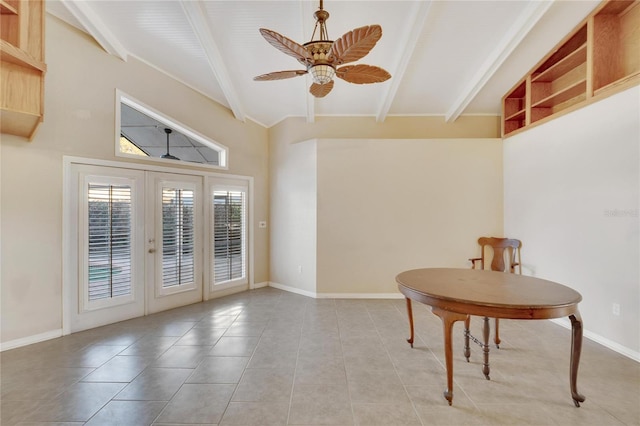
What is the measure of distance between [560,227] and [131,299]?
5.69 m

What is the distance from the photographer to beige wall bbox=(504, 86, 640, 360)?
8.70ft

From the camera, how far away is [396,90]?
13.6 feet

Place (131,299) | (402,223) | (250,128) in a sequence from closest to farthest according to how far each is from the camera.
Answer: (131,299), (402,223), (250,128)

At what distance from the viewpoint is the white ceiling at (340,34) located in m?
2.90

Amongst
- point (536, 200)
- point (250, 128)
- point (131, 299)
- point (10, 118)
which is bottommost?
point (131, 299)

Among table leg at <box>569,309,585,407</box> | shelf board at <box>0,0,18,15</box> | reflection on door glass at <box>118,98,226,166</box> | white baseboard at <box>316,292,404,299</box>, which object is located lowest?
white baseboard at <box>316,292,404,299</box>

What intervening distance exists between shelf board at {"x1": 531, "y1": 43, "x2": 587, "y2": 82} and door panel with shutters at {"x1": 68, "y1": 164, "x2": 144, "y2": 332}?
575cm

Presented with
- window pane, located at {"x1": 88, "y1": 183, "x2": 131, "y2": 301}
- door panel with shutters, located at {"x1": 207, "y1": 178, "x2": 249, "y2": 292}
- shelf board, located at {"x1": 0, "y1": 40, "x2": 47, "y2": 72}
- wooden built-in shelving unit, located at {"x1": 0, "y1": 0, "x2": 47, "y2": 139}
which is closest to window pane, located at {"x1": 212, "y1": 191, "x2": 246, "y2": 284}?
door panel with shutters, located at {"x1": 207, "y1": 178, "x2": 249, "y2": 292}

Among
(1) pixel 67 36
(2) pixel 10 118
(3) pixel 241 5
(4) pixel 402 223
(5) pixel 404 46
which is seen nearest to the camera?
(2) pixel 10 118

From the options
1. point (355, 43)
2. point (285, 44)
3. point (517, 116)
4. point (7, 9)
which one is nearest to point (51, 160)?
point (7, 9)

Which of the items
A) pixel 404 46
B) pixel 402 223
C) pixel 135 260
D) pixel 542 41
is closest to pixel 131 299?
pixel 135 260

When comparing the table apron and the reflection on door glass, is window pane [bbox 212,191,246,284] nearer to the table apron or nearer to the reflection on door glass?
the reflection on door glass

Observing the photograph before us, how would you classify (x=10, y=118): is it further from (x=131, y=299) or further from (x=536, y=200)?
(x=536, y=200)

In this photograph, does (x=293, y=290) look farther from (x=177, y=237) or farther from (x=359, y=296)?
(x=177, y=237)
